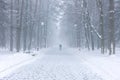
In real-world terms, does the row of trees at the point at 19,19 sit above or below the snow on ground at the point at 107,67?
above

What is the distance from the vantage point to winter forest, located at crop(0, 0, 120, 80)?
16.9m

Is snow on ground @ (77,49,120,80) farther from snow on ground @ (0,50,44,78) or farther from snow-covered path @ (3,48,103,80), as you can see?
snow on ground @ (0,50,44,78)

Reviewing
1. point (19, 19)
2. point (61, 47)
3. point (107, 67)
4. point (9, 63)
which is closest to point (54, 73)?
point (107, 67)

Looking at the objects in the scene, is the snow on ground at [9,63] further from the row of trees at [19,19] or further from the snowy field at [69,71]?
the row of trees at [19,19]

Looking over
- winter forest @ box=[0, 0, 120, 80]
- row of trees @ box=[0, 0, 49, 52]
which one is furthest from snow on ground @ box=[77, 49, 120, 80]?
row of trees @ box=[0, 0, 49, 52]

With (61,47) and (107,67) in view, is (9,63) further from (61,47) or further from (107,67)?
(61,47)

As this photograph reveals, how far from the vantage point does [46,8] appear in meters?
82.3

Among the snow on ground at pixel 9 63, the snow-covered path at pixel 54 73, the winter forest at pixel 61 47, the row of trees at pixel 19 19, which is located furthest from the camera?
the row of trees at pixel 19 19

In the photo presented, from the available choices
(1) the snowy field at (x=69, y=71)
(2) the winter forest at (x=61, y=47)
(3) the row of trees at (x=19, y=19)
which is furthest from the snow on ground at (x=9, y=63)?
(3) the row of trees at (x=19, y=19)

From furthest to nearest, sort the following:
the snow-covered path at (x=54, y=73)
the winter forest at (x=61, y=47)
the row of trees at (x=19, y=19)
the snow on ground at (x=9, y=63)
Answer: the row of trees at (x=19, y=19), the snow on ground at (x=9, y=63), the winter forest at (x=61, y=47), the snow-covered path at (x=54, y=73)

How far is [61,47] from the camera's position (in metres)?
68.1

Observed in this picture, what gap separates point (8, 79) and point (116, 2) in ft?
141

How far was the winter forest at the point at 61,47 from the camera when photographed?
16859 mm

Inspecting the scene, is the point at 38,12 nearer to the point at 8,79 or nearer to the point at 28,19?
the point at 28,19
